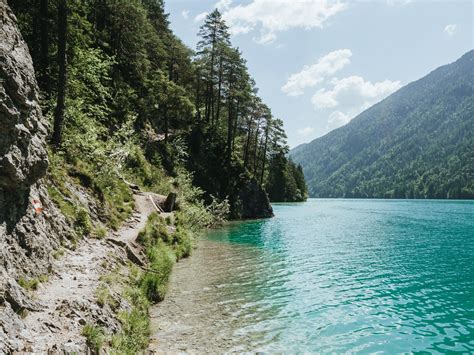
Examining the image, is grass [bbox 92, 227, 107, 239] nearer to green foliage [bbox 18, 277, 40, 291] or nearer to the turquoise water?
the turquoise water

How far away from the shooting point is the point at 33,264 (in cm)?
1064

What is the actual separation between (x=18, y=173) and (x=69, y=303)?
3.92 metres

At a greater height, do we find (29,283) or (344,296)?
(29,283)

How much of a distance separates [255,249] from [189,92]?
Answer: 44503mm

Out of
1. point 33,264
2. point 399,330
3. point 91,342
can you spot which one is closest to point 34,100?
point 33,264

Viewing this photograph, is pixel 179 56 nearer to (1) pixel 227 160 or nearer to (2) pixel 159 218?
(1) pixel 227 160

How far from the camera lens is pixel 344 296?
17719mm

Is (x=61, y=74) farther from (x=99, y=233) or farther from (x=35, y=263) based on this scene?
(x=35, y=263)

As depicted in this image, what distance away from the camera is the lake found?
12438 millimetres

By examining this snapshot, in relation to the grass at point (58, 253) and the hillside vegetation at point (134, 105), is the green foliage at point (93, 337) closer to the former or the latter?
the grass at point (58, 253)

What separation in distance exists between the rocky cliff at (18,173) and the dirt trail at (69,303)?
0.43 m

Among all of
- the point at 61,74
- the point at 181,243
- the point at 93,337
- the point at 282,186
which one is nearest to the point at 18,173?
the point at 93,337

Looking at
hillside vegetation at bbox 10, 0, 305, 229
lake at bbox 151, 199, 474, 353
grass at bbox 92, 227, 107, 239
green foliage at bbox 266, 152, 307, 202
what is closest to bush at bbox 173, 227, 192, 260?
lake at bbox 151, 199, 474, 353

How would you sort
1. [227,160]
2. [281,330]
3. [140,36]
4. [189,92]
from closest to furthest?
[281,330], [140,36], [227,160], [189,92]
